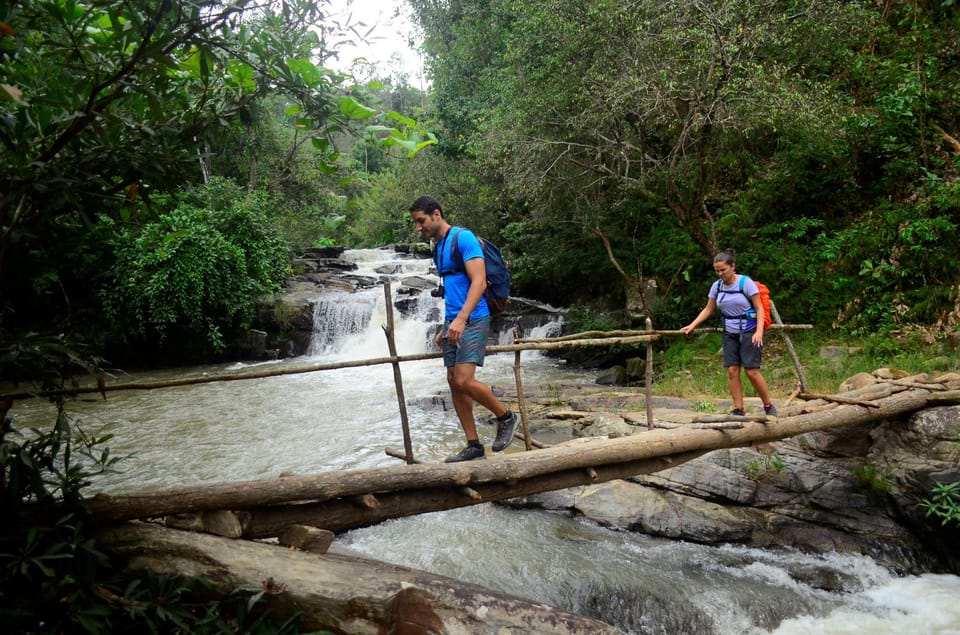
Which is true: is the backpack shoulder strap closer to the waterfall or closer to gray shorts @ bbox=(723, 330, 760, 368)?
gray shorts @ bbox=(723, 330, 760, 368)

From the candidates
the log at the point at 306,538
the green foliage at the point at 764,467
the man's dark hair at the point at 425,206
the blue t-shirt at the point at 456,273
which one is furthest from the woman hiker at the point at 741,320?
the log at the point at 306,538

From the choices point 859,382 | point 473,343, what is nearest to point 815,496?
point 859,382

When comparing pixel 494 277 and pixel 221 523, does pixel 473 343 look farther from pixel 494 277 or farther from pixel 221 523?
pixel 221 523

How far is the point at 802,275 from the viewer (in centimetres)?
1084

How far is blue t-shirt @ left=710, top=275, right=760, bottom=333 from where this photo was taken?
18.4 feet

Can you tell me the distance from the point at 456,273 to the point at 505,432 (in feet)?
4.01

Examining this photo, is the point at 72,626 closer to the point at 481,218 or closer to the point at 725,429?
the point at 725,429

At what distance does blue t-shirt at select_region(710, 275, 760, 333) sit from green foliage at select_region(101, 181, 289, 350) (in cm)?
1112

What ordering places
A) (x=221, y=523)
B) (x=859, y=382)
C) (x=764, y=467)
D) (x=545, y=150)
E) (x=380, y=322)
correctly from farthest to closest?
1. (x=380, y=322)
2. (x=545, y=150)
3. (x=859, y=382)
4. (x=764, y=467)
5. (x=221, y=523)

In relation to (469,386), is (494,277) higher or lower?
higher

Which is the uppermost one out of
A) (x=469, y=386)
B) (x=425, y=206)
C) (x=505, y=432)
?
(x=425, y=206)

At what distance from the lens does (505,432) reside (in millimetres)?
4328

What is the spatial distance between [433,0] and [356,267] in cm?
1029

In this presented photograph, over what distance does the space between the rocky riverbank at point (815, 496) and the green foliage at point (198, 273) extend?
439 inches
